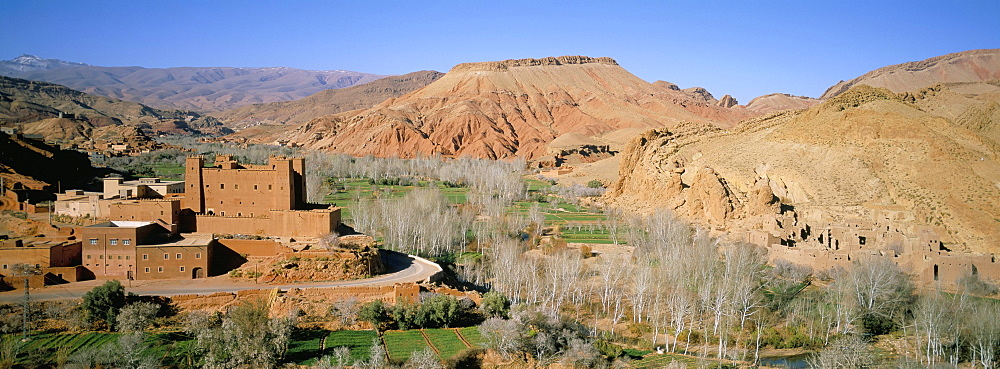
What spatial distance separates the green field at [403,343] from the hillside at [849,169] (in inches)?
967

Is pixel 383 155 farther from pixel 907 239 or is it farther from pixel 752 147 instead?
pixel 907 239

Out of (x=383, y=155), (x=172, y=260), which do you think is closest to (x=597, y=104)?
(x=383, y=155)

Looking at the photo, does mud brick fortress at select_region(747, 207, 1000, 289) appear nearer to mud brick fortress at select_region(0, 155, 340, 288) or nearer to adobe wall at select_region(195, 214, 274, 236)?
mud brick fortress at select_region(0, 155, 340, 288)

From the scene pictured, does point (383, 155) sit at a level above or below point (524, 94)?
below

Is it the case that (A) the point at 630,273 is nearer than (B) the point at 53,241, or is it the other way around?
(B) the point at 53,241

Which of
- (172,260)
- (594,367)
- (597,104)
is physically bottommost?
(594,367)

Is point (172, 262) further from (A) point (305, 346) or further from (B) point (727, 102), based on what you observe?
(B) point (727, 102)

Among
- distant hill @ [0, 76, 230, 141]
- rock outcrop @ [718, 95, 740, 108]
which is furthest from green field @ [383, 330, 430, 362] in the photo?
rock outcrop @ [718, 95, 740, 108]

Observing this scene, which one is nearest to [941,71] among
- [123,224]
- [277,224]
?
[277,224]

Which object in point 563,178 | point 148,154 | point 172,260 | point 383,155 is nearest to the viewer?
point 172,260

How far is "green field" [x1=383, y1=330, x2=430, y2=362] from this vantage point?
2358 cm

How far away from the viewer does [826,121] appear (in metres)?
52.4

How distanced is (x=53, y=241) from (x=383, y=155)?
263ft

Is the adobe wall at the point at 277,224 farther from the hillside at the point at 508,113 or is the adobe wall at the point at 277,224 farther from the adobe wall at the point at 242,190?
the hillside at the point at 508,113
